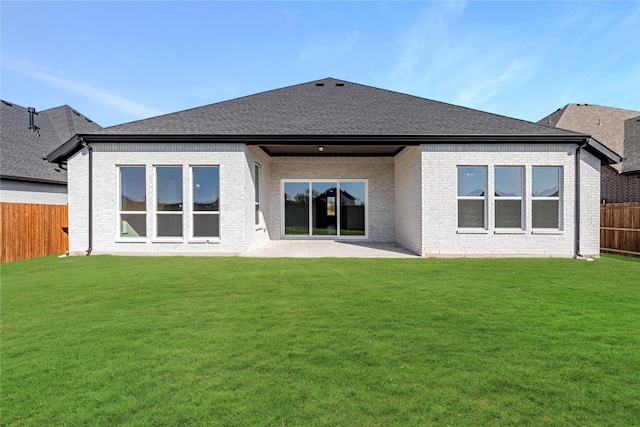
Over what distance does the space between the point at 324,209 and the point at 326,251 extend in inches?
135

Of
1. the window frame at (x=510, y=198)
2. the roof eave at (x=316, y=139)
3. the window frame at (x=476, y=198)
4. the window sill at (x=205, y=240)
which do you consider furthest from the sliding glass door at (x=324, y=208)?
the window frame at (x=510, y=198)

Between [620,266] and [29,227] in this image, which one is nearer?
[620,266]

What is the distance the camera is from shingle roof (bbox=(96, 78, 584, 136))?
9.65 m

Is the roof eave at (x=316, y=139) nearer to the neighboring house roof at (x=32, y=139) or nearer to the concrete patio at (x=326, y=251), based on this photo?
the concrete patio at (x=326, y=251)

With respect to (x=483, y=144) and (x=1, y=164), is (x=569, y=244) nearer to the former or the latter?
(x=483, y=144)

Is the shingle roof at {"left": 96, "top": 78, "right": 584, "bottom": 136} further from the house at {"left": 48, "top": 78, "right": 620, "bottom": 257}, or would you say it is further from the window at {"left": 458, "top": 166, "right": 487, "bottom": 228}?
the window at {"left": 458, "top": 166, "right": 487, "bottom": 228}

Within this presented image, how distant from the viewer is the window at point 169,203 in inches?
388

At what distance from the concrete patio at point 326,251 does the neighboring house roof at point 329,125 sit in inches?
136

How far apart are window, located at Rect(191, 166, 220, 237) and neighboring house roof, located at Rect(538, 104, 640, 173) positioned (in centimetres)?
1940

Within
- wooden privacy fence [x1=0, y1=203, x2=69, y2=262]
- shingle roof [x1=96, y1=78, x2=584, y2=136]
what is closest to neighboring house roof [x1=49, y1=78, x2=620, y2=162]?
shingle roof [x1=96, y1=78, x2=584, y2=136]

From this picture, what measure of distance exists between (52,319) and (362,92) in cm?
1277

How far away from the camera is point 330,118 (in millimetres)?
10852

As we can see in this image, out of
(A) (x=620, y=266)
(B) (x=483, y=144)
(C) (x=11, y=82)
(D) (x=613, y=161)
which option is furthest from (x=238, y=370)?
(C) (x=11, y=82)

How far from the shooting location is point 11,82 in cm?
1531
